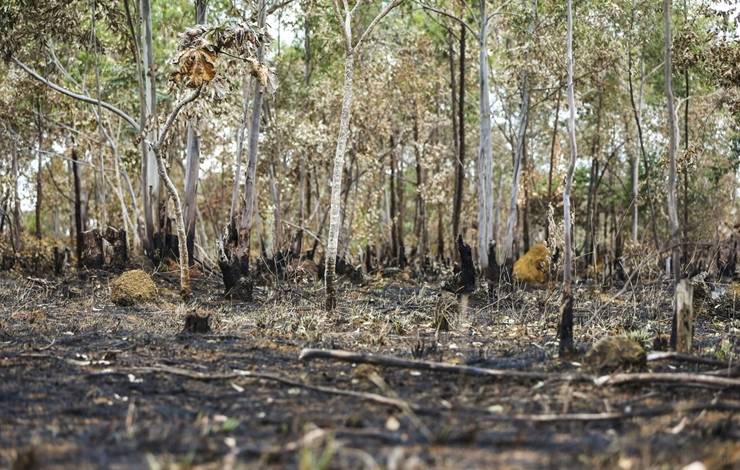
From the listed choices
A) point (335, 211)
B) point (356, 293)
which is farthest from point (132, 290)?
point (356, 293)

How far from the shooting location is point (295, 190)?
3138cm

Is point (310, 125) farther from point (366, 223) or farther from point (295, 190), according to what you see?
point (295, 190)

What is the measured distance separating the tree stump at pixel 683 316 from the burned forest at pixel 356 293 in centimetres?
2

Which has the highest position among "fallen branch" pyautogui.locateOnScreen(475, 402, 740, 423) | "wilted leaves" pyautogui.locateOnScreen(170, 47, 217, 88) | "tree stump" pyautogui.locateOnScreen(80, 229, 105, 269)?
"wilted leaves" pyautogui.locateOnScreen(170, 47, 217, 88)

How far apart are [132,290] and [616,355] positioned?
7.35 metres

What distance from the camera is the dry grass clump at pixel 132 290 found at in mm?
10844

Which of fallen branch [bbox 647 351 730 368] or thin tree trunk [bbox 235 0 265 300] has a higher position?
thin tree trunk [bbox 235 0 265 300]

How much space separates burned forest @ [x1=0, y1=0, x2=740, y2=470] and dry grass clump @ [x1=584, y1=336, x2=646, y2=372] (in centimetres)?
1

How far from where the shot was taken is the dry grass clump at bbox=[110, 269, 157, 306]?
10844 millimetres

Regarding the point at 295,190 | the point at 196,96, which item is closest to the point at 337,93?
the point at 295,190

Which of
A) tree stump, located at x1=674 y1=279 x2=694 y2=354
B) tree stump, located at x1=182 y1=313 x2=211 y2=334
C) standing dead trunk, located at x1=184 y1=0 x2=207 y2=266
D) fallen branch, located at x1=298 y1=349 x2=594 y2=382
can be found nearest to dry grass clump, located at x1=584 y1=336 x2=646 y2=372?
fallen branch, located at x1=298 y1=349 x2=594 y2=382

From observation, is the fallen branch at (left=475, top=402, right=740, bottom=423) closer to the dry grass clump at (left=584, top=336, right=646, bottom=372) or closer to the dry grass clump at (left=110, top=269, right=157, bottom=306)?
the dry grass clump at (left=584, top=336, right=646, bottom=372)

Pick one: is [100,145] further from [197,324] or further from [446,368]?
[446,368]

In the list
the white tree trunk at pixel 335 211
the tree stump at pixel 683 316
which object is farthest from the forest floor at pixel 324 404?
the white tree trunk at pixel 335 211
